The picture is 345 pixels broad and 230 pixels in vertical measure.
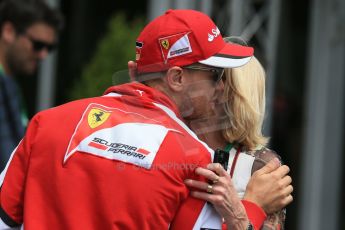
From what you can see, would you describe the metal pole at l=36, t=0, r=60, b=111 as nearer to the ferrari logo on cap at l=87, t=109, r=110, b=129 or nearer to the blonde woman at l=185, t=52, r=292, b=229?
the blonde woman at l=185, t=52, r=292, b=229

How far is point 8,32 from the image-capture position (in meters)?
4.46

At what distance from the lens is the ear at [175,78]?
2332 millimetres

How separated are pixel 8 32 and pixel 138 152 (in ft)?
8.18

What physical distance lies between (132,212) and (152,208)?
58mm

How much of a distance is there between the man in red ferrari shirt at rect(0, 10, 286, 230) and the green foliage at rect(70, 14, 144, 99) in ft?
13.2

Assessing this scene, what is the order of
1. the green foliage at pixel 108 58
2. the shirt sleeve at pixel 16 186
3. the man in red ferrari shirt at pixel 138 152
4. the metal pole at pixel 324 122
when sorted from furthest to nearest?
1. the metal pole at pixel 324 122
2. the green foliage at pixel 108 58
3. the shirt sleeve at pixel 16 186
4. the man in red ferrari shirt at pixel 138 152

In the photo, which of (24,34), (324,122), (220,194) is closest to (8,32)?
(24,34)

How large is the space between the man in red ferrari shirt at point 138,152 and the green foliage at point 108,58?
13.2ft

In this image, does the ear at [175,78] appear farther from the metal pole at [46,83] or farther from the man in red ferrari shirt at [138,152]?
the metal pole at [46,83]

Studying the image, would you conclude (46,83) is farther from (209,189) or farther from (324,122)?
(209,189)

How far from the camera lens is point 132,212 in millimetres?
2162

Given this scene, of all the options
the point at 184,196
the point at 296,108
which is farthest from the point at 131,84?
the point at 296,108

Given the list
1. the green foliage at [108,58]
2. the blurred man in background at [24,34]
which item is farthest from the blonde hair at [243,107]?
the green foliage at [108,58]

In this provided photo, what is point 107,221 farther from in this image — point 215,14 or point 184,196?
point 215,14
